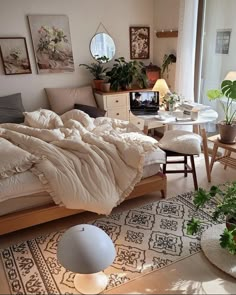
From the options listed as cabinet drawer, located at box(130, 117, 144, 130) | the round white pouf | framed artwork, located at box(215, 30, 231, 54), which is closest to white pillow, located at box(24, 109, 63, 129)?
cabinet drawer, located at box(130, 117, 144, 130)

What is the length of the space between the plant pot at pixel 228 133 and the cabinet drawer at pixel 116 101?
1580 mm

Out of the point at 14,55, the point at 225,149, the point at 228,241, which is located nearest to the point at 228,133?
the point at 225,149

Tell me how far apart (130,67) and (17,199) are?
8.48 feet

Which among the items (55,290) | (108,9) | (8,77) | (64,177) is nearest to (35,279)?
(55,290)

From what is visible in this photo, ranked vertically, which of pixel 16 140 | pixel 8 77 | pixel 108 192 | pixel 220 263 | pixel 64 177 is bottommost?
pixel 220 263

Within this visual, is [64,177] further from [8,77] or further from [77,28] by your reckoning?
[77,28]

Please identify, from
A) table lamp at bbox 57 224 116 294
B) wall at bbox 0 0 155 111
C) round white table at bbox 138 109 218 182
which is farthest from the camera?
wall at bbox 0 0 155 111

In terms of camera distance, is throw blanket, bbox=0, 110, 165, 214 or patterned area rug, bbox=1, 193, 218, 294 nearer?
patterned area rug, bbox=1, 193, 218, 294

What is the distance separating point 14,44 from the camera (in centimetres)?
338

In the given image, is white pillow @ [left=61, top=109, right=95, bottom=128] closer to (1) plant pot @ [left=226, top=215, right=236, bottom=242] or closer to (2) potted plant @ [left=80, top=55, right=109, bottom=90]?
(2) potted plant @ [left=80, top=55, right=109, bottom=90]

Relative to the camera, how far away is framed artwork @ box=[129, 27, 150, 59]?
4.01 metres

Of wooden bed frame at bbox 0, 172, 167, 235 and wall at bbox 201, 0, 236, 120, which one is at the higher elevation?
wall at bbox 201, 0, 236, 120

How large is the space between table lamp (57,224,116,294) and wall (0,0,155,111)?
263cm

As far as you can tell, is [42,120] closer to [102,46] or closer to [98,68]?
[98,68]
